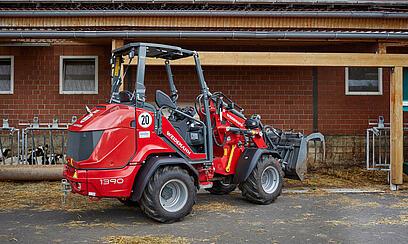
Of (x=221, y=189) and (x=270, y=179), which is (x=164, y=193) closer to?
(x=270, y=179)

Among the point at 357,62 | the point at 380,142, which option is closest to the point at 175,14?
the point at 357,62

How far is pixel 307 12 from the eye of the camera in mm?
10906

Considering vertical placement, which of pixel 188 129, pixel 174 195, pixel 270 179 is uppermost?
pixel 188 129

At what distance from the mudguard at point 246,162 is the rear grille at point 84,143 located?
8.83ft

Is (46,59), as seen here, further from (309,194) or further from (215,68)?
(309,194)

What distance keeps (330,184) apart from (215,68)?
14.0ft

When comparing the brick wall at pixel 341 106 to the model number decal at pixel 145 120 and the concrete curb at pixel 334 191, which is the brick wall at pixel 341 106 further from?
the model number decal at pixel 145 120

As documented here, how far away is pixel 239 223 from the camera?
732 centimetres

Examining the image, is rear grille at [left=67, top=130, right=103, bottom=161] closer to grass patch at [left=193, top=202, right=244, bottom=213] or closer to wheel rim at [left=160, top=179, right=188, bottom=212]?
wheel rim at [left=160, top=179, right=188, bottom=212]

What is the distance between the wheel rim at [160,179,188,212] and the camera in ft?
24.2

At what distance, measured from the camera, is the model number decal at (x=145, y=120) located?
7.13m

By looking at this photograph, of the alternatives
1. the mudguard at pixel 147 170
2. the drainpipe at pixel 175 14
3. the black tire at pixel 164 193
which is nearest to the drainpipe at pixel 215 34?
the drainpipe at pixel 175 14

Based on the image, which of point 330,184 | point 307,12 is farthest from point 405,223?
point 307,12

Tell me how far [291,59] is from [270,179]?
240cm
